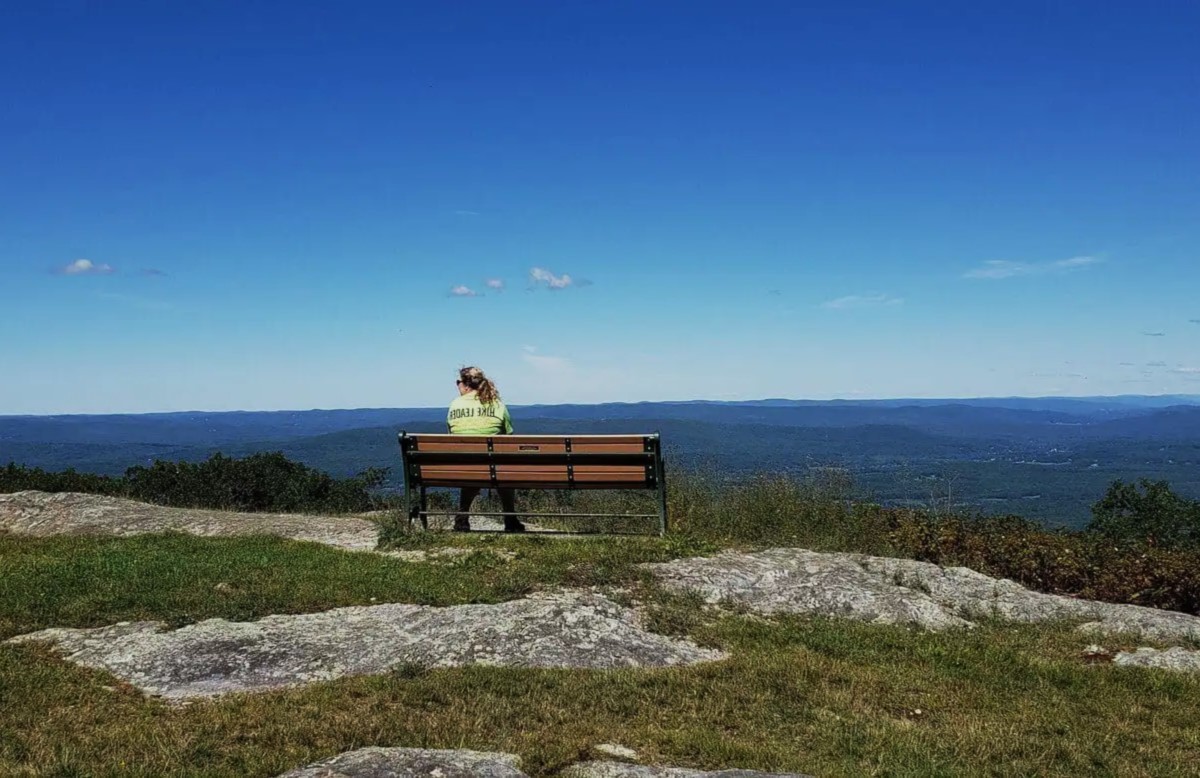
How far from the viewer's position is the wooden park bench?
32.5ft

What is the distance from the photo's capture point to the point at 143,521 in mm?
11797

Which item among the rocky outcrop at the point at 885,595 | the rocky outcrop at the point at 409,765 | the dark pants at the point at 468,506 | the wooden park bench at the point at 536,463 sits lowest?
the rocky outcrop at the point at 885,595

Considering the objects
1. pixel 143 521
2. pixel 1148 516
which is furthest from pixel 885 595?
pixel 143 521

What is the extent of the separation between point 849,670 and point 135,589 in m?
5.63

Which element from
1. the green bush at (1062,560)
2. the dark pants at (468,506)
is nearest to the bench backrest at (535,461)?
the dark pants at (468,506)

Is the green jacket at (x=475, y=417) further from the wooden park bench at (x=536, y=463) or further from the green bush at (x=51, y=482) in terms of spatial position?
the green bush at (x=51, y=482)

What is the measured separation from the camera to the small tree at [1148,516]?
13133 millimetres

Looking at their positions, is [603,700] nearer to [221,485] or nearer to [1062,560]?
[1062,560]

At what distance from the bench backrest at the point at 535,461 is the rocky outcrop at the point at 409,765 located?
576 centimetres

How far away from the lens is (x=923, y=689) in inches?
230

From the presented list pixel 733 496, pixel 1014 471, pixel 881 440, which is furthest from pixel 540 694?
pixel 881 440

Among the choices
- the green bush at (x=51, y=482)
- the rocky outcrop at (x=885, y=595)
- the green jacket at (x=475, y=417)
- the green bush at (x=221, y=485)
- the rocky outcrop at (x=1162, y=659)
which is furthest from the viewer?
the green bush at (x=221, y=485)

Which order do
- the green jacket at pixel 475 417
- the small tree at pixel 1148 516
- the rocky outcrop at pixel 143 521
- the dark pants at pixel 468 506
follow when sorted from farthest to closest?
1. the small tree at pixel 1148 516
2. the green jacket at pixel 475 417
3. the rocky outcrop at pixel 143 521
4. the dark pants at pixel 468 506

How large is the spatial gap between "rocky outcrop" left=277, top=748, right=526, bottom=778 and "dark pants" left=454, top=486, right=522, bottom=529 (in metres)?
6.52
